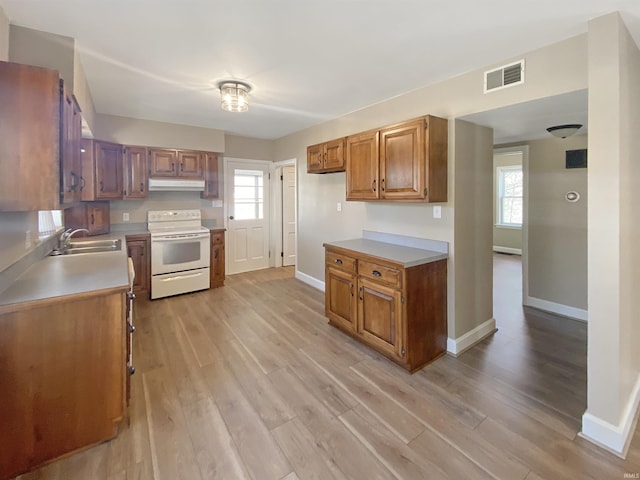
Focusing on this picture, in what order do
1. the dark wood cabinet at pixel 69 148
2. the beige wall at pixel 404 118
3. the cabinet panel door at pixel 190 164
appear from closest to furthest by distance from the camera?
the dark wood cabinet at pixel 69 148
the beige wall at pixel 404 118
the cabinet panel door at pixel 190 164

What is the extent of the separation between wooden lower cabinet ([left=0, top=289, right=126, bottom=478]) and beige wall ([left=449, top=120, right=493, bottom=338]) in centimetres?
268

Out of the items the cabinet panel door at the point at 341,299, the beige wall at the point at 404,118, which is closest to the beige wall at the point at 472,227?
the beige wall at the point at 404,118

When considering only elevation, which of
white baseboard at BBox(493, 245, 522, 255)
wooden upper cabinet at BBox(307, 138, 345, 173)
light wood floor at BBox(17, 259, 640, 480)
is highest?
→ wooden upper cabinet at BBox(307, 138, 345, 173)

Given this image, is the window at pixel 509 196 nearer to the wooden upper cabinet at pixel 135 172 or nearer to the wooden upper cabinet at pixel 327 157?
the wooden upper cabinet at pixel 327 157

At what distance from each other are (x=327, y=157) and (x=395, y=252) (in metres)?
1.58

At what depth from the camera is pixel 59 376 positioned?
5.44 ft

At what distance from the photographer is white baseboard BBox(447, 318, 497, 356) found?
2.83m

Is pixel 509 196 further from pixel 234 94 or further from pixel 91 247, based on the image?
pixel 91 247

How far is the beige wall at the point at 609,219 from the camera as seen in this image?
172 cm

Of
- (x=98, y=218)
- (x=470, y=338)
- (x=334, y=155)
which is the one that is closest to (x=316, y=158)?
(x=334, y=155)

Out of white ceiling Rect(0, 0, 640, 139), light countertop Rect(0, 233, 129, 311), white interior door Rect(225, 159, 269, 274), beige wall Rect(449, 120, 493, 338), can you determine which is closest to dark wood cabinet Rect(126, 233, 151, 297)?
white interior door Rect(225, 159, 269, 274)

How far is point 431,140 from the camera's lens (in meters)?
2.58

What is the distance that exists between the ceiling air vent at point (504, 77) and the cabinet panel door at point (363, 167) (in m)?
0.99

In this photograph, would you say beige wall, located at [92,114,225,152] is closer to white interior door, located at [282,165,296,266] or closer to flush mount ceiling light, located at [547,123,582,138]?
white interior door, located at [282,165,296,266]
